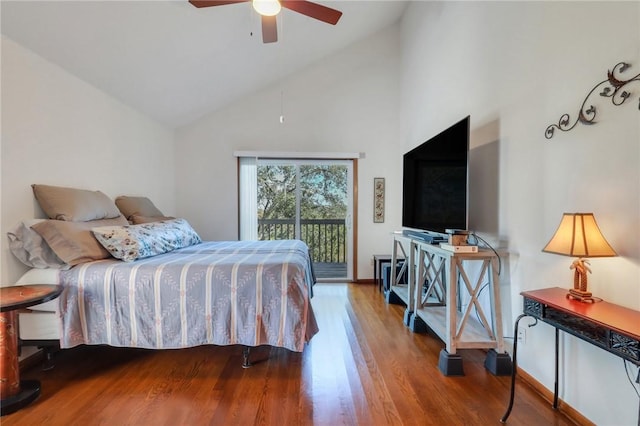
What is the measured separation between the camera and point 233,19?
268 centimetres

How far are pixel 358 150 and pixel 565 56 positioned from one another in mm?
2866

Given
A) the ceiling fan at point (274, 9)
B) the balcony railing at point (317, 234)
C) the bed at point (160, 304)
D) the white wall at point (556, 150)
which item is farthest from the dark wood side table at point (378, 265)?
the ceiling fan at point (274, 9)

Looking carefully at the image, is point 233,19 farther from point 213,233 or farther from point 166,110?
point 213,233

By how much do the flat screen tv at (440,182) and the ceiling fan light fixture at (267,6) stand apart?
5.03 feet

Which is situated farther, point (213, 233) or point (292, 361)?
point (213, 233)

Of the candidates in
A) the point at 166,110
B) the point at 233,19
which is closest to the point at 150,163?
the point at 166,110

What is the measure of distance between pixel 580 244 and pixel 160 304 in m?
2.33

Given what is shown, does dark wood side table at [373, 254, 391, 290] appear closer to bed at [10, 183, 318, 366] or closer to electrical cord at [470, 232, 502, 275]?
electrical cord at [470, 232, 502, 275]

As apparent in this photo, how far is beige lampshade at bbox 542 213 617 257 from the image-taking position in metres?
1.29

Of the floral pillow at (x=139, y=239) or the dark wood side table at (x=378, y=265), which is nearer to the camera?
the floral pillow at (x=139, y=239)

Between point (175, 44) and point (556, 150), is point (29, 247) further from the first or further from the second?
point (556, 150)

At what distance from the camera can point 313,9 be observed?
2121mm

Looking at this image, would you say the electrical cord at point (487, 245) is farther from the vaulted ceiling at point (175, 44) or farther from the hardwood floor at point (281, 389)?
the vaulted ceiling at point (175, 44)

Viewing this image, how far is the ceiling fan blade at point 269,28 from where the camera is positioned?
2.16 meters
